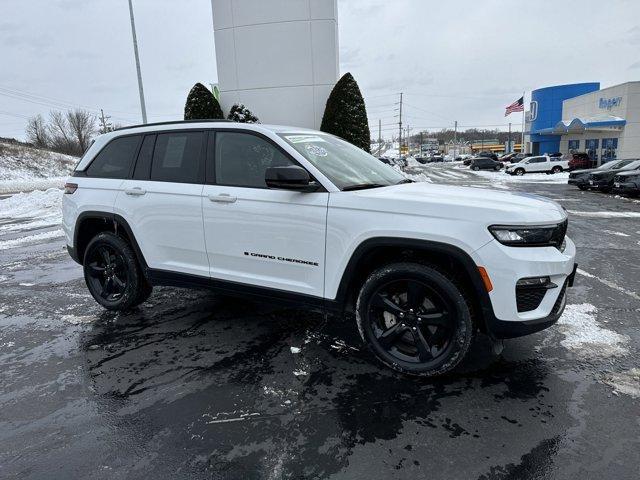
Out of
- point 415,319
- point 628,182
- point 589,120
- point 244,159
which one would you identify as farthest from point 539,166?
point 415,319

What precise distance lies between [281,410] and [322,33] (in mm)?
16567

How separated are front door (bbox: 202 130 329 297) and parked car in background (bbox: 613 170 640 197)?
1787 centimetres

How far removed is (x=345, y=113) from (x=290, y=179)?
13.9 meters

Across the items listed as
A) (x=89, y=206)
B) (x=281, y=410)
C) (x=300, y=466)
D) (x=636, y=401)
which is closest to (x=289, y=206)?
(x=281, y=410)

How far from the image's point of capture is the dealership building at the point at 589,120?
1435 inches

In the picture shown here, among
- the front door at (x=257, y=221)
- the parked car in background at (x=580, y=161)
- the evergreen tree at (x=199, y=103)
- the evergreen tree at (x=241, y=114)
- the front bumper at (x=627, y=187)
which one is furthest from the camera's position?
the parked car in background at (x=580, y=161)

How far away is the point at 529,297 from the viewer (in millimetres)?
3014

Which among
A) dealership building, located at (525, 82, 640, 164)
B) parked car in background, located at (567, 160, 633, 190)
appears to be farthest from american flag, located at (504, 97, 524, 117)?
parked car in background, located at (567, 160, 633, 190)

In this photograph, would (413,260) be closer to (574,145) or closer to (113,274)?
(113,274)

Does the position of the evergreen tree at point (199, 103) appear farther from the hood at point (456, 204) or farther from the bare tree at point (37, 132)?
the bare tree at point (37, 132)

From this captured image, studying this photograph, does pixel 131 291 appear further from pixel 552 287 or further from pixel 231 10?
pixel 231 10

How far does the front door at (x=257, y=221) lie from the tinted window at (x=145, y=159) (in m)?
0.77

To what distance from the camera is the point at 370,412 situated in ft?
9.77

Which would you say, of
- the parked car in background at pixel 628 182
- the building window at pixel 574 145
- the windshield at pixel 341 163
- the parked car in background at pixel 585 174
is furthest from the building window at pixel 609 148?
the windshield at pixel 341 163
